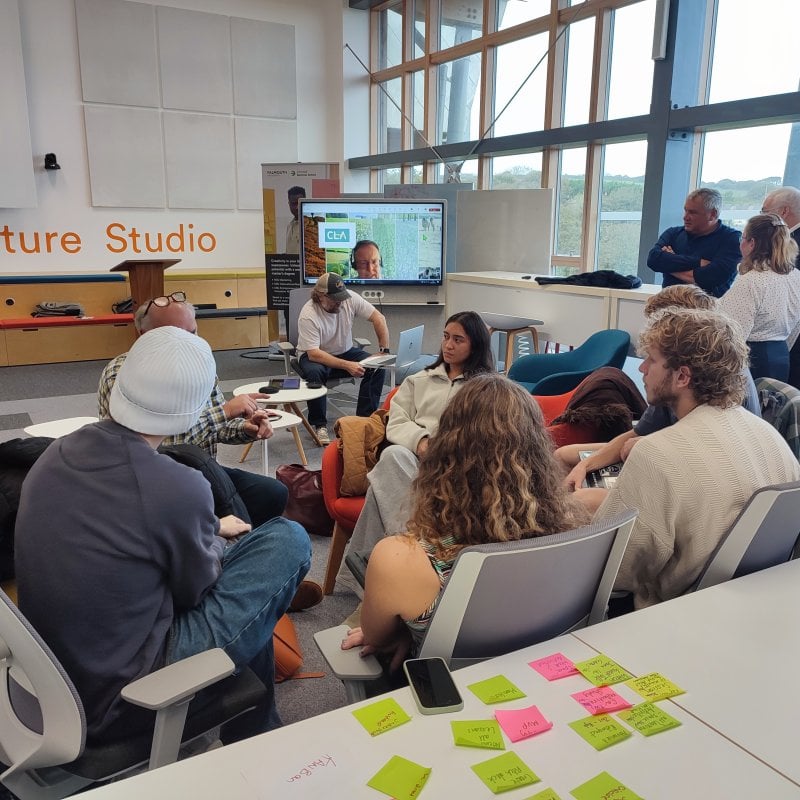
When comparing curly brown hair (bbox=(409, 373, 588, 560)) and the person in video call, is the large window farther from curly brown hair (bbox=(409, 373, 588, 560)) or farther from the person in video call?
curly brown hair (bbox=(409, 373, 588, 560))

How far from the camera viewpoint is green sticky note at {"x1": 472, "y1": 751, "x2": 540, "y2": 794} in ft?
3.16

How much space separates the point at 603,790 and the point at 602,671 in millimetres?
278

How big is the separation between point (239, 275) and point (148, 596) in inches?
311

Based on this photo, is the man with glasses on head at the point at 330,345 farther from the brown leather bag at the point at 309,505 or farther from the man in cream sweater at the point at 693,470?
the man in cream sweater at the point at 693,470

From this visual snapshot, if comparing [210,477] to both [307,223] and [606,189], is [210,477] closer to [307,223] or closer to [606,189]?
[307,223]

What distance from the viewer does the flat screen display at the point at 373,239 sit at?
6383 mm

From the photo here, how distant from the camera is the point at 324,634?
1470mm

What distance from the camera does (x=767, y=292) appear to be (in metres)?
3.10

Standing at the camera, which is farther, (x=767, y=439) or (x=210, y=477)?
(x=210, y=477)

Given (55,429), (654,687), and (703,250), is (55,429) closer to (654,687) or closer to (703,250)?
(654,687)

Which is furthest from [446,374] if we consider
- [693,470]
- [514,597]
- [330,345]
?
[330,345]

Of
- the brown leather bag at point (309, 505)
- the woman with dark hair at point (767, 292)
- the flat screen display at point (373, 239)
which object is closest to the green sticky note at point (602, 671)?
the brown leather bag at point (309, 505)

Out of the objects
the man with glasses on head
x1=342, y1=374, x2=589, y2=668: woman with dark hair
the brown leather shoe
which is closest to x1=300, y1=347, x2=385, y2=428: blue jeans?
the man with glasses on head

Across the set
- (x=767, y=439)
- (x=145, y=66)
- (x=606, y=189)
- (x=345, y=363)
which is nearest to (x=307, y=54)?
(x=145, y=66)
